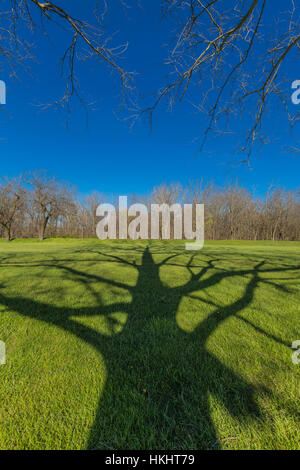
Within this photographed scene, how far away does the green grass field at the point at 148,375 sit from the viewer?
1196 mm

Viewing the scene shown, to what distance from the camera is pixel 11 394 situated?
1.48 m

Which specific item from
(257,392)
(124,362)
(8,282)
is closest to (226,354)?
(257,392)

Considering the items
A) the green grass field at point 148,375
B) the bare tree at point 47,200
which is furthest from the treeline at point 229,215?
the green grass field at point 148,375
